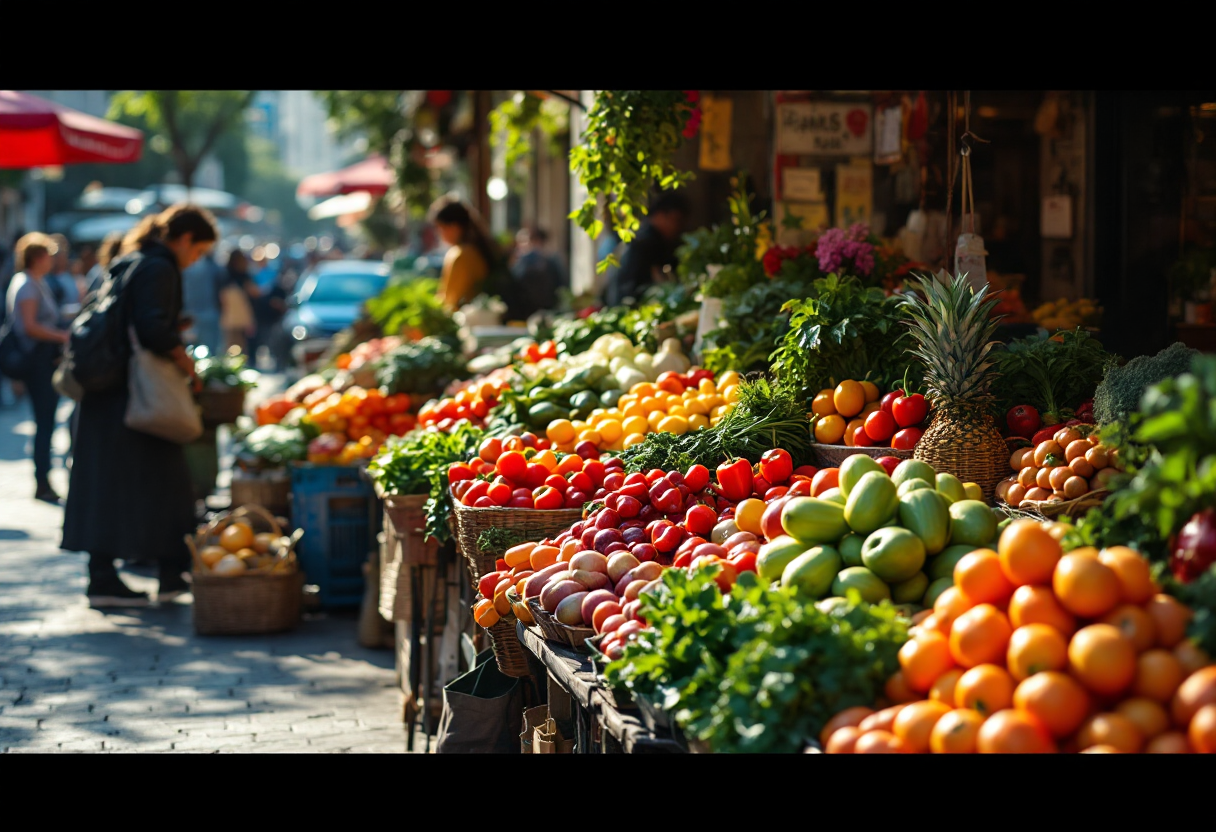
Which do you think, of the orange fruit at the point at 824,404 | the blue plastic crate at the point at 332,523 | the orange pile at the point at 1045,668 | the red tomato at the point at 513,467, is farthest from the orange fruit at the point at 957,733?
the blue plastic crate at the point at 332,523

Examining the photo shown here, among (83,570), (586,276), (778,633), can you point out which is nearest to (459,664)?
(778,633)

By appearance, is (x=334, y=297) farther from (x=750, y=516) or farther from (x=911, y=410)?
(x=750, y=516)

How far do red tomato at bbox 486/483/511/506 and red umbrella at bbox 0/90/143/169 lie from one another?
601cm

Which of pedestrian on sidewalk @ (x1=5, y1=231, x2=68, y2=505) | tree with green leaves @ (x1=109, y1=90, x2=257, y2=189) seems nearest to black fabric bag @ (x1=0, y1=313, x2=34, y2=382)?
pedestrian on sidewalk @ (x1=5, y1=231, x2=68, y2=505)

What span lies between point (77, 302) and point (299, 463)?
8.51 m

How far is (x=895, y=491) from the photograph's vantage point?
10.6ft

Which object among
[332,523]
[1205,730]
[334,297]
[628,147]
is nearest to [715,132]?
[628,147]

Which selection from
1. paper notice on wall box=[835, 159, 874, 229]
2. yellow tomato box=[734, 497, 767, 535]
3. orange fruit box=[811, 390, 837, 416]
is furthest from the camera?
paper notice on wall box=[835, 159, 874, 229]

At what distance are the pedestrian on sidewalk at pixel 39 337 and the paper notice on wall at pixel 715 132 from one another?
237 inches

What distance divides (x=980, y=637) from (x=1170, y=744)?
42 cm

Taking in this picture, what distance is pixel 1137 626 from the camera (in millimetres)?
2424

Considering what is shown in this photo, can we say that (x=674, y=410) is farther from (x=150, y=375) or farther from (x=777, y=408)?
(x=150, y=375)

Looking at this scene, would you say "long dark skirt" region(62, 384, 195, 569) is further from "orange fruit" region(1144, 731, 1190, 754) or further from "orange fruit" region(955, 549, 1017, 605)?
"orange fruit" region(1144, 731, 1190, 754)

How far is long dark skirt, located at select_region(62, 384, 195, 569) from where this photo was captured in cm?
755
